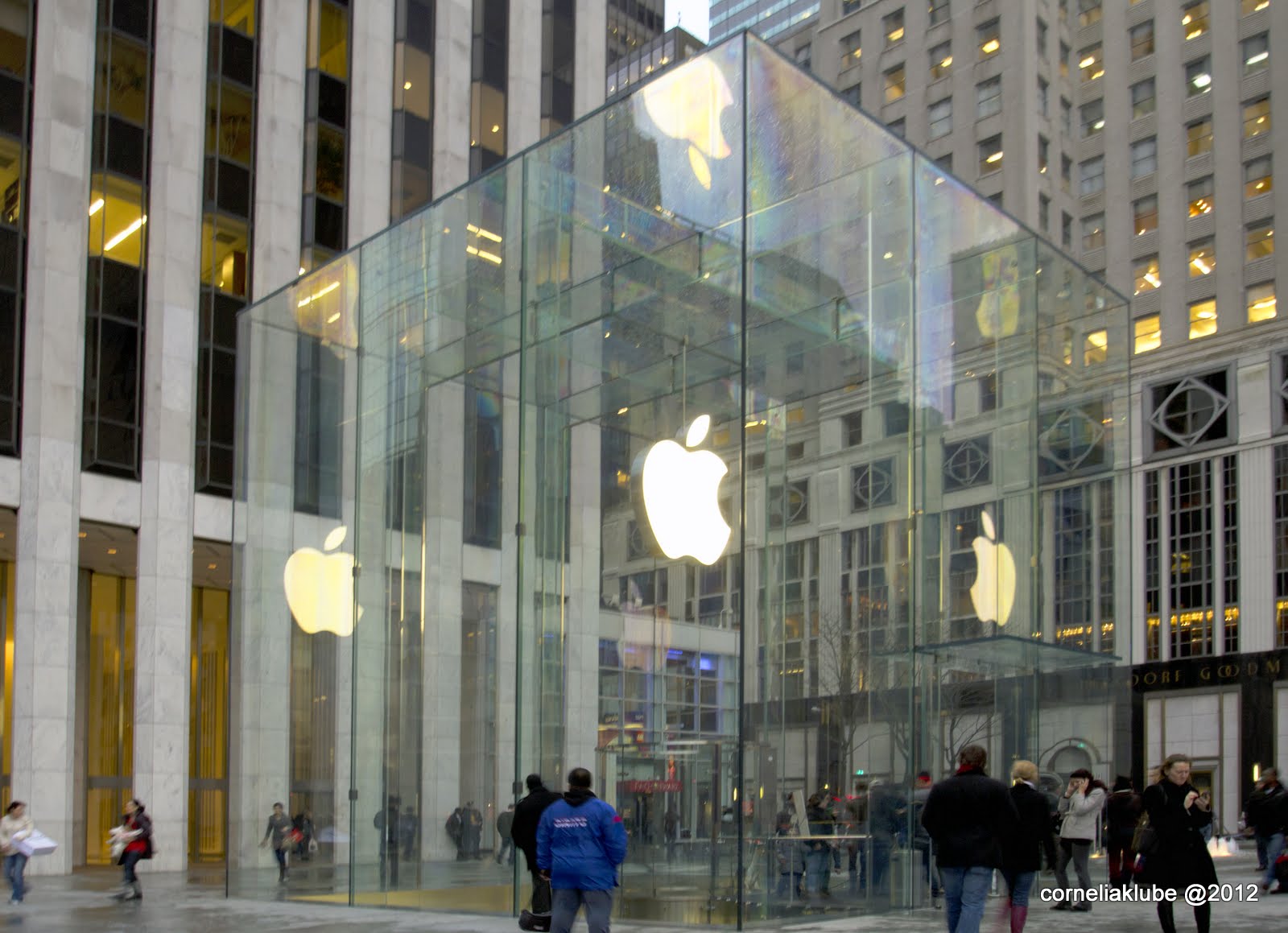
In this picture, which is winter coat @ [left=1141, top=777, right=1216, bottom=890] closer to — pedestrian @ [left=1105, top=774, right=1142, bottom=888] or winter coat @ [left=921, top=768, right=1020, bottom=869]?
winter coat @ [left=921, top=768, right=1020, bottom=869]

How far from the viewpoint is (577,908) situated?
951 centimetres

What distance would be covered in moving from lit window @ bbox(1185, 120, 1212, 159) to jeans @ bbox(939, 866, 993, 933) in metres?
63.5

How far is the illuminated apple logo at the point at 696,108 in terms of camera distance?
1472cm

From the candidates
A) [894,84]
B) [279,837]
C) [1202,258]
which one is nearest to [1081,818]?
[279,837]

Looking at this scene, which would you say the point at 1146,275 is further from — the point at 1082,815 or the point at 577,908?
the point at 577,908

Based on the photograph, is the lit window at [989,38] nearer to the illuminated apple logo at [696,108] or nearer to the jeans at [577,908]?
the illuminated apple logo at [696,108]

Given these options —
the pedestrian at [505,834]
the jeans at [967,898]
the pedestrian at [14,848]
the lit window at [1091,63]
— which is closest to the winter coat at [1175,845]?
the jeans at [967,898]

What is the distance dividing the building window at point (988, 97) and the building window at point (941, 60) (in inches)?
110

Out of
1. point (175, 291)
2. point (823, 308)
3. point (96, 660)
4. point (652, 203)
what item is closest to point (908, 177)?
point (823, 308)

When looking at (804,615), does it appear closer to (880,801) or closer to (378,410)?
(880,801)

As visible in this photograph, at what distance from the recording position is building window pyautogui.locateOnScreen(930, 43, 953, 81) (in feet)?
260

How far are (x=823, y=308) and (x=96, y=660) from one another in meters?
26.1

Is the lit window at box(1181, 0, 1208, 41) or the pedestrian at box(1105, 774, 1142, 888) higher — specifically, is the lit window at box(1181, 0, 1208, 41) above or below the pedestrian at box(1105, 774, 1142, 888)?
above

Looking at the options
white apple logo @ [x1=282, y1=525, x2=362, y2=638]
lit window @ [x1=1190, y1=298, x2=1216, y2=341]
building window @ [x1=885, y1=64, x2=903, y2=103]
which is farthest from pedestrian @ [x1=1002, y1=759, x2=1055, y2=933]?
building window @ [x1=885, y1=64, x2=903, y2=103]
